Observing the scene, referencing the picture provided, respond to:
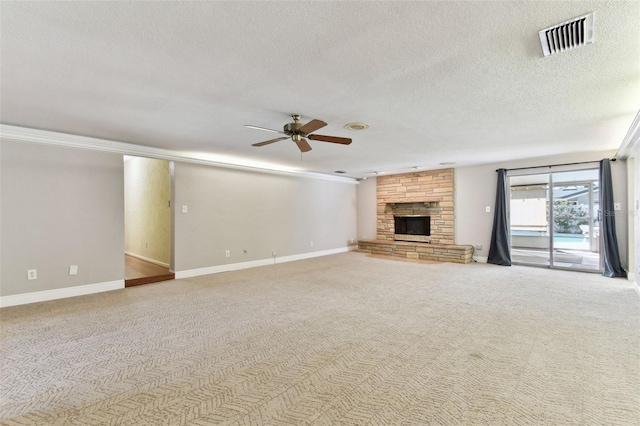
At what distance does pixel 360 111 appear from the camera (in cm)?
330

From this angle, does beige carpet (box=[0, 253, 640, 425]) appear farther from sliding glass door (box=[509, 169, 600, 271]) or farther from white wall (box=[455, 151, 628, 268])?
white wall (box=[455, 151, 628, 268])

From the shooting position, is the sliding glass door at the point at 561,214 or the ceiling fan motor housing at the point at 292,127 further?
the sliding glass door at the point at 561,214

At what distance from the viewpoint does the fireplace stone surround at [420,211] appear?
7492 mm

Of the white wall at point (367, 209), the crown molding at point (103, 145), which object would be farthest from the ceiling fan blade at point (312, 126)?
the white wall at point (367, 209)

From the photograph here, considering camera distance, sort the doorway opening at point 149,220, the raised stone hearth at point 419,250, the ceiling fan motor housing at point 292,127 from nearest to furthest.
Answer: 1. the ceiling fan motor housing at point 292,127
2. the doorway opening at point 149,220
3. the raised stone hearth at point 419,250

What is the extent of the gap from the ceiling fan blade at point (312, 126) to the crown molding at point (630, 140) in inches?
136

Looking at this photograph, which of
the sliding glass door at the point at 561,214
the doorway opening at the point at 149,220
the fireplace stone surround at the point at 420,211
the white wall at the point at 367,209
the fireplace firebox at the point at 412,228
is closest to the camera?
the doorway opening at the point at 149,220

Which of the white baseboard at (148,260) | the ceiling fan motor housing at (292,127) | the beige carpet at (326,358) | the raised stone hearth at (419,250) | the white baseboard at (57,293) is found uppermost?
the ceiling fan motor housing at (292,127)

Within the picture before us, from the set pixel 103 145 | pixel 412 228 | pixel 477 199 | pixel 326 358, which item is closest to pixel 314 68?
pixel 326 358

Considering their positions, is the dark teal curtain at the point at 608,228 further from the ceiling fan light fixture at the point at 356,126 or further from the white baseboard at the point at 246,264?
the white baseboard at the point at 246,264

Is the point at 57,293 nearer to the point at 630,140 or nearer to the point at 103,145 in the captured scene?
the point at 103,145

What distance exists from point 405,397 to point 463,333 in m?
1.35

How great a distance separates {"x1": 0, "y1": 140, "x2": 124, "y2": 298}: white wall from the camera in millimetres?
3955

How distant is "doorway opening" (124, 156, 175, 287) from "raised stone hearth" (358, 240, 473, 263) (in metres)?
5.41
